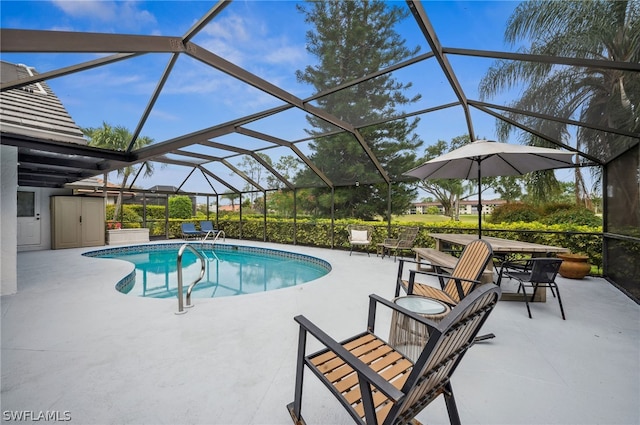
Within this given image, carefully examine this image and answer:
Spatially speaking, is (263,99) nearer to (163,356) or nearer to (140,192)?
(163,356)

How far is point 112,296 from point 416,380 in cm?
480

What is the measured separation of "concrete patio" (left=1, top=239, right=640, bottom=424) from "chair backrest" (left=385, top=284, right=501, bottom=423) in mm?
608

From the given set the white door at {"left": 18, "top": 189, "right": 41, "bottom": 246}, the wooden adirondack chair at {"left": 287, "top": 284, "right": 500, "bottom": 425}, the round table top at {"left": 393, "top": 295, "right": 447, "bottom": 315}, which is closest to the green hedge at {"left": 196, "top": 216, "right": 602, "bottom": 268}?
the round table top at {"left": 393, "top": 295, "right": 447, "bottom": 315}

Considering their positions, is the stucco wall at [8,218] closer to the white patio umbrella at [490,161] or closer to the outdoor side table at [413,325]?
the outdoor side table at [413,325]

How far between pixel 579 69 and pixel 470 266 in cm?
298

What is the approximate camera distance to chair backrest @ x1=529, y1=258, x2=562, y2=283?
3.38 metres

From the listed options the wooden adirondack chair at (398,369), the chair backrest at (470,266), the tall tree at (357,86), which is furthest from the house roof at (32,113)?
the chair backrest at (470,266)

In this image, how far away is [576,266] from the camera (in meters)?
5.34

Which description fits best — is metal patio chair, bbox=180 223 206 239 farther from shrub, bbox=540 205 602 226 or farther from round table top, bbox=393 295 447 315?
shrub, bbox=540 205 602 226

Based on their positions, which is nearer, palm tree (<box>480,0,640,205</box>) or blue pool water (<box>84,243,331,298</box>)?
palm tree (<box>480,0,640,205</box>)

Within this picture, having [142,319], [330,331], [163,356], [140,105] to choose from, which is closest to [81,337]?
[142,319]

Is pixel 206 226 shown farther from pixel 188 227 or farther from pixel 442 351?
pixel 442 351

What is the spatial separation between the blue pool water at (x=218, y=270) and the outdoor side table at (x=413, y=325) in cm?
407

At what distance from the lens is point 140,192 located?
12.2 m
